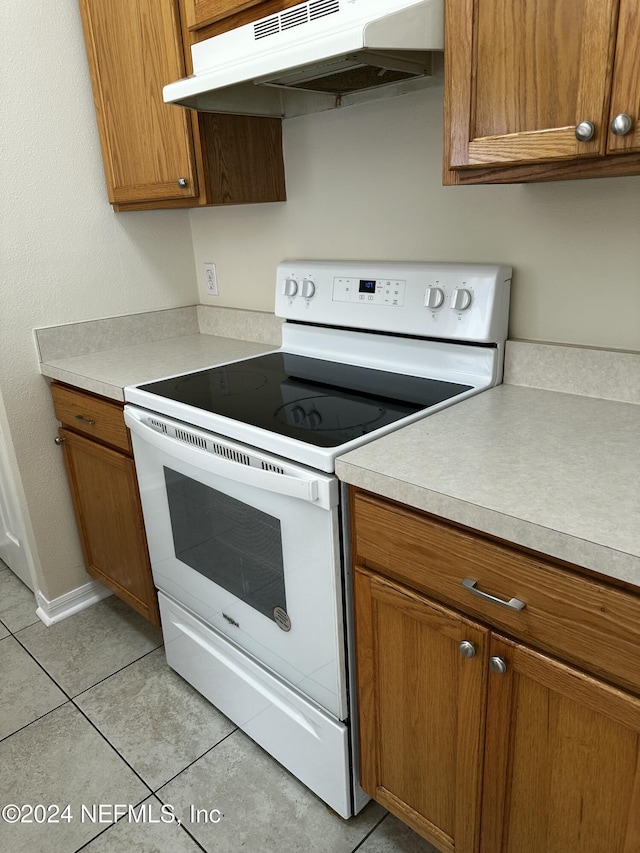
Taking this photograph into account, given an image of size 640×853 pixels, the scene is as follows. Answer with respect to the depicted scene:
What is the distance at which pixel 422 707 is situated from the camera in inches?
44.6

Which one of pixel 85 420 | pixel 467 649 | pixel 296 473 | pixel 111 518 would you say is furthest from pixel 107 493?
pixel 467 649

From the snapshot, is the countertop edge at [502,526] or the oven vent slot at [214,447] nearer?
the countertop edge at [502,526]

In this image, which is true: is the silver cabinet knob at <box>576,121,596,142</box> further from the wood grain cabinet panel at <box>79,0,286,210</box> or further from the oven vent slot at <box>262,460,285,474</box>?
the wood grain cabinet panel at <box>79,0,286,210</box>

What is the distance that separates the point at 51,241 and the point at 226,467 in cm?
111

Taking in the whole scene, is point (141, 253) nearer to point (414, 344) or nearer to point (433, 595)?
point (414, 344)

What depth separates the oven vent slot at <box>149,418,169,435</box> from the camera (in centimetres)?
150

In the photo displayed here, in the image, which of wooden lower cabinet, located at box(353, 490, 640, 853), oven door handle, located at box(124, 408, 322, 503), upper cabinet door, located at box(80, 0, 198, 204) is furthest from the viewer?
upper cabinet door, located at box(80, 0, 198, 204)

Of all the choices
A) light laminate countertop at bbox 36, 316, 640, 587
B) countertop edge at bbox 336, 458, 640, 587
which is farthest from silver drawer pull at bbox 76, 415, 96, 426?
countertop edge at bbox 336, 458, 640, 587

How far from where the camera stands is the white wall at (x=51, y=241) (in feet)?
5.90

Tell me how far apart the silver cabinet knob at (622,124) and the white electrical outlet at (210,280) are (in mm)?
1561

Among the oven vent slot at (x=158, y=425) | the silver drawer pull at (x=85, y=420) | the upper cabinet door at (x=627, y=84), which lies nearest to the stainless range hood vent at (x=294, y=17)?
the upper cabinet door at (x=627, y=84)

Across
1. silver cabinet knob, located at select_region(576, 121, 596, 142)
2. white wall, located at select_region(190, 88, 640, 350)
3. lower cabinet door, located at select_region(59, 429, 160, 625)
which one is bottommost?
lower cabinet door, located at select_region(59, 429, 160, 625)

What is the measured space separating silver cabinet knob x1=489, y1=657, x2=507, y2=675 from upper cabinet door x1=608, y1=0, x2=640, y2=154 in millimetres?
788

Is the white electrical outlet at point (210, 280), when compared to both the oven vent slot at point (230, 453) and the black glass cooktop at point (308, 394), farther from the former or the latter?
the oven vent slot at point (230, 453)
